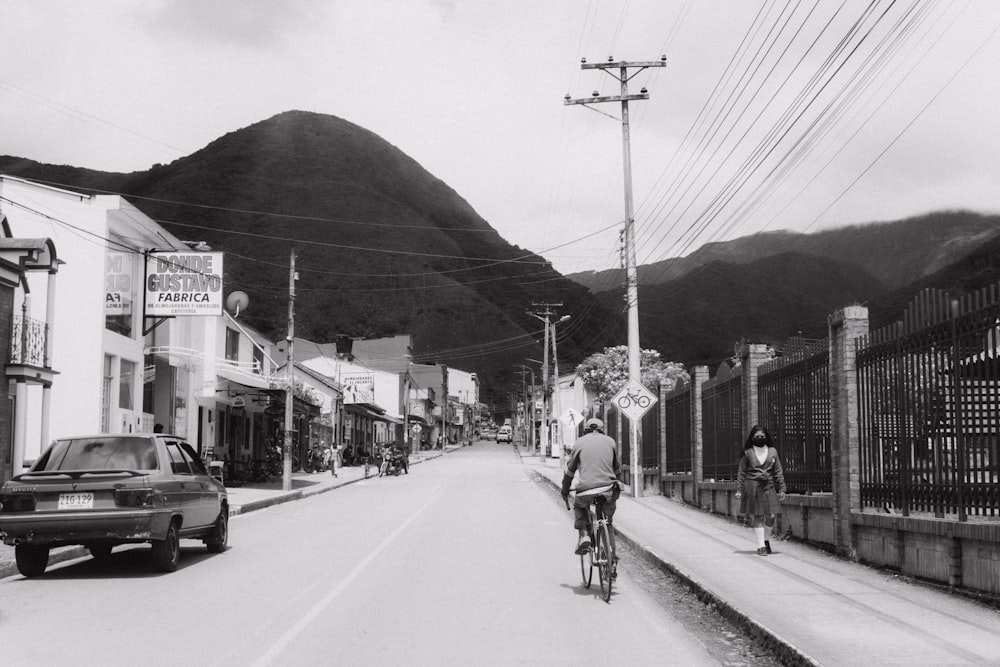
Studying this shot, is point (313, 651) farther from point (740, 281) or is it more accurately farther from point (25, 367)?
point (740, 281)

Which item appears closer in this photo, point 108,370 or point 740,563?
point 740,563

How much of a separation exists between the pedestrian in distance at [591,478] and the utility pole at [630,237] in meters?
16.6

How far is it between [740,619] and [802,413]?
7.20 m

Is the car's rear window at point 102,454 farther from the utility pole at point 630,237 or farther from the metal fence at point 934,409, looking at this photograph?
the utility pole at point 630,237

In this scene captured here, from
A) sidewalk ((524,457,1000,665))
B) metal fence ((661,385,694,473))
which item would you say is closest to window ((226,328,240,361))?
metal fence ((661,385,694,473))

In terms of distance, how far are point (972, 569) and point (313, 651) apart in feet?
20.0

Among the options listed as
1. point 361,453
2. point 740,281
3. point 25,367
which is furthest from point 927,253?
point 25,367

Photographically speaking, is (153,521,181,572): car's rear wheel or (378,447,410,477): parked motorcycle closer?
(153,521,181,572): car's rear wheel

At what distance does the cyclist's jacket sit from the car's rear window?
5.17 metres

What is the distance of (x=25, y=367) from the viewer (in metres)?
20.6

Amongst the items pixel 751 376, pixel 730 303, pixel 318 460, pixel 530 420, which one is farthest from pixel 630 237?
pixel 730 303

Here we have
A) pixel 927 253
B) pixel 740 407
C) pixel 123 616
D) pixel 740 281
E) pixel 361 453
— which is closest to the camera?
pixel 123 616

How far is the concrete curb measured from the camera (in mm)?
7133

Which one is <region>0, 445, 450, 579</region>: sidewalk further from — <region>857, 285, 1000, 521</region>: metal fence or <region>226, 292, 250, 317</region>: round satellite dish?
<region>857, 285, 1000, 521</region>: metal fence
